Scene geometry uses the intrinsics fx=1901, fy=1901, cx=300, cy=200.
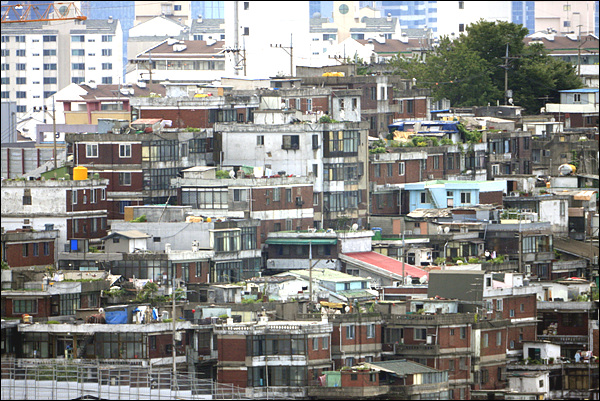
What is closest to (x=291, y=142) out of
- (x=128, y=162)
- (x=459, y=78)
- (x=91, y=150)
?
(x=128, y=162)

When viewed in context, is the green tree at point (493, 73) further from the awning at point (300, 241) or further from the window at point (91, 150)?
the awning at point (300, 241)

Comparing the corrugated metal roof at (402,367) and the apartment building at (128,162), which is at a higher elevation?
the apartment building at (128,162)

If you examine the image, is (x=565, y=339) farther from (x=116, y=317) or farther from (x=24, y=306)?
(x=24, y=306)

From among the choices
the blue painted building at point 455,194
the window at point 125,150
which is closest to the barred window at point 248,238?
the window at point 125,150

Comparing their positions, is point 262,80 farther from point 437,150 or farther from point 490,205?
point 490,205

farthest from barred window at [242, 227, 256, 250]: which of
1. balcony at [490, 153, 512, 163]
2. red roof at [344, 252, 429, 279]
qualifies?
balcony at [490, 153, 512, 163]

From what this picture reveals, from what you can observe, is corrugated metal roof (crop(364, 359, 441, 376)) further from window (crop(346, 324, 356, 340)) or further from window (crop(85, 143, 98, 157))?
window (crop(85, 143, 98, 157))
